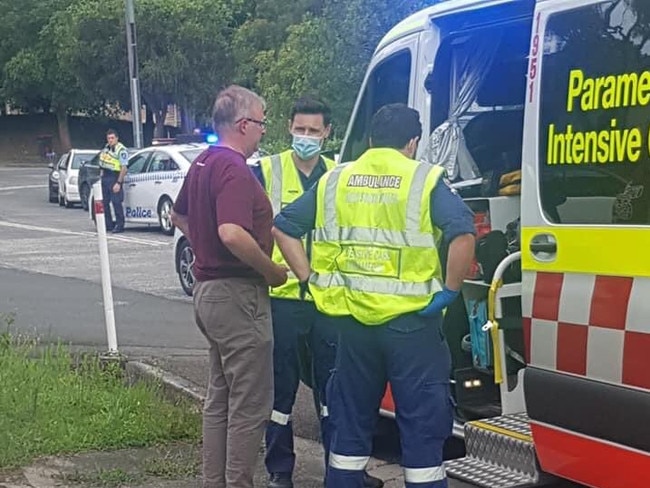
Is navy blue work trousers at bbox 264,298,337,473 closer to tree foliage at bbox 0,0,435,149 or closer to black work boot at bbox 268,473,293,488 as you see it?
black work boot at bbox 268,473,293,488

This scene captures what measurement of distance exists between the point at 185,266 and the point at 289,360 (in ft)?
22.4

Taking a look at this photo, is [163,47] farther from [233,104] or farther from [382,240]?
[382,240]

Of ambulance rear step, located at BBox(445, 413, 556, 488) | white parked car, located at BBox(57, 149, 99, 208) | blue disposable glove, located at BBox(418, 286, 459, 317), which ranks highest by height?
blue disposable glove, located at BBox(418, 286, 459, 317)

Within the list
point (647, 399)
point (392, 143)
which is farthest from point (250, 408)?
point (647, 399)

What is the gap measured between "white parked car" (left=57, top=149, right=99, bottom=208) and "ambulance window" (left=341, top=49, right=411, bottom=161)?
21342 millimetres

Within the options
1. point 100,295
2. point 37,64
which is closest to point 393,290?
point 100,295

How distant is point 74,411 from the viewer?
254 inches

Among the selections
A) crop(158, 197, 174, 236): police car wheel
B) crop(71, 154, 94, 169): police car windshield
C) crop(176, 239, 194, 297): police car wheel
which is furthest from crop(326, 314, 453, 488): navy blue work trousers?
crop(71, 154, 94, 169): police car windshield

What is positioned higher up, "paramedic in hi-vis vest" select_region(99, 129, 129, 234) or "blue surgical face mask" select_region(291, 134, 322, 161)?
"blue surgical face mask" select_region(291, 134, 322, 161)

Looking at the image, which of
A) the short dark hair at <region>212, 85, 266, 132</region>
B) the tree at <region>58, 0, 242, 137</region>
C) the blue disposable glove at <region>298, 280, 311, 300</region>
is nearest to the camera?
the short dark hair at <region>212, 85, 266, 132</region>

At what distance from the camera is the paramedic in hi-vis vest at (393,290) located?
13.8 ft

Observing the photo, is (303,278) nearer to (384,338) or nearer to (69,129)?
(384,338)

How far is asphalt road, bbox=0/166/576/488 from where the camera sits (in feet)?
29.1

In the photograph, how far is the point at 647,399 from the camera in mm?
3873
